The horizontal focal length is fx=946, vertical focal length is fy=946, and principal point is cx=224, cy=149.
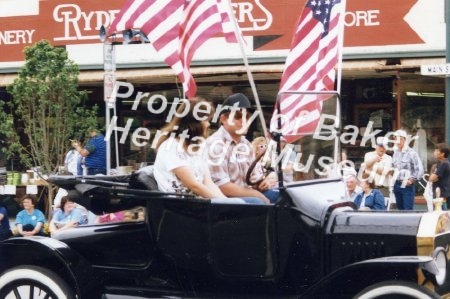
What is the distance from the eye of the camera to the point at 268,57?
682 inches

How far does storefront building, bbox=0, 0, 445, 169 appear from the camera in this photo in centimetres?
1636

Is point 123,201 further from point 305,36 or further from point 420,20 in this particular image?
point 420,20

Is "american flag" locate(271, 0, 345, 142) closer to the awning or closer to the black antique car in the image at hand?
the black antique car

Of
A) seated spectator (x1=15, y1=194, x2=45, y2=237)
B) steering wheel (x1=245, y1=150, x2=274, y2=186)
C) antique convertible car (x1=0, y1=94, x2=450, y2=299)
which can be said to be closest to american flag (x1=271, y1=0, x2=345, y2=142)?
seated spectator (x1=15, y1=194, x2=45, y2=237)

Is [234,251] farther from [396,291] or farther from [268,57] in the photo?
[268,57]

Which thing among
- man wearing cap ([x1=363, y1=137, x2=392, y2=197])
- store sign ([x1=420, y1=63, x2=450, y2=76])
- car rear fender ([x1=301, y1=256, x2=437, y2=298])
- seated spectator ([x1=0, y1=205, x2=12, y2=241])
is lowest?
seated spectator ([x1=0, y1=205, x2=12, y2=241])

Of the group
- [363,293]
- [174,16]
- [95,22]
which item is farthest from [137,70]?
[363,293]

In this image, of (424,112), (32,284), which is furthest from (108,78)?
(32,284)

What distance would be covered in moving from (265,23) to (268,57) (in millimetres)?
640

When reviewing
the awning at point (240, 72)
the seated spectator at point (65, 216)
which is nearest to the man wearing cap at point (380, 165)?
the awning at point (240, 72)

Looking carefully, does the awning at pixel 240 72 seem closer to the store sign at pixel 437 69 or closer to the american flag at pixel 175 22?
the store sign at pixel 437 69

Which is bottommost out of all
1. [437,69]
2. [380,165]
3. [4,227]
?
[4,227]

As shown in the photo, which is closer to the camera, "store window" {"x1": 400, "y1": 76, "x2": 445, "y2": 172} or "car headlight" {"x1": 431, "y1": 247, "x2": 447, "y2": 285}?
"car headlight" {"x1": 431, "y1": 247, "x2": 447, "y2": 285}

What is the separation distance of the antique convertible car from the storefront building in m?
10.0
